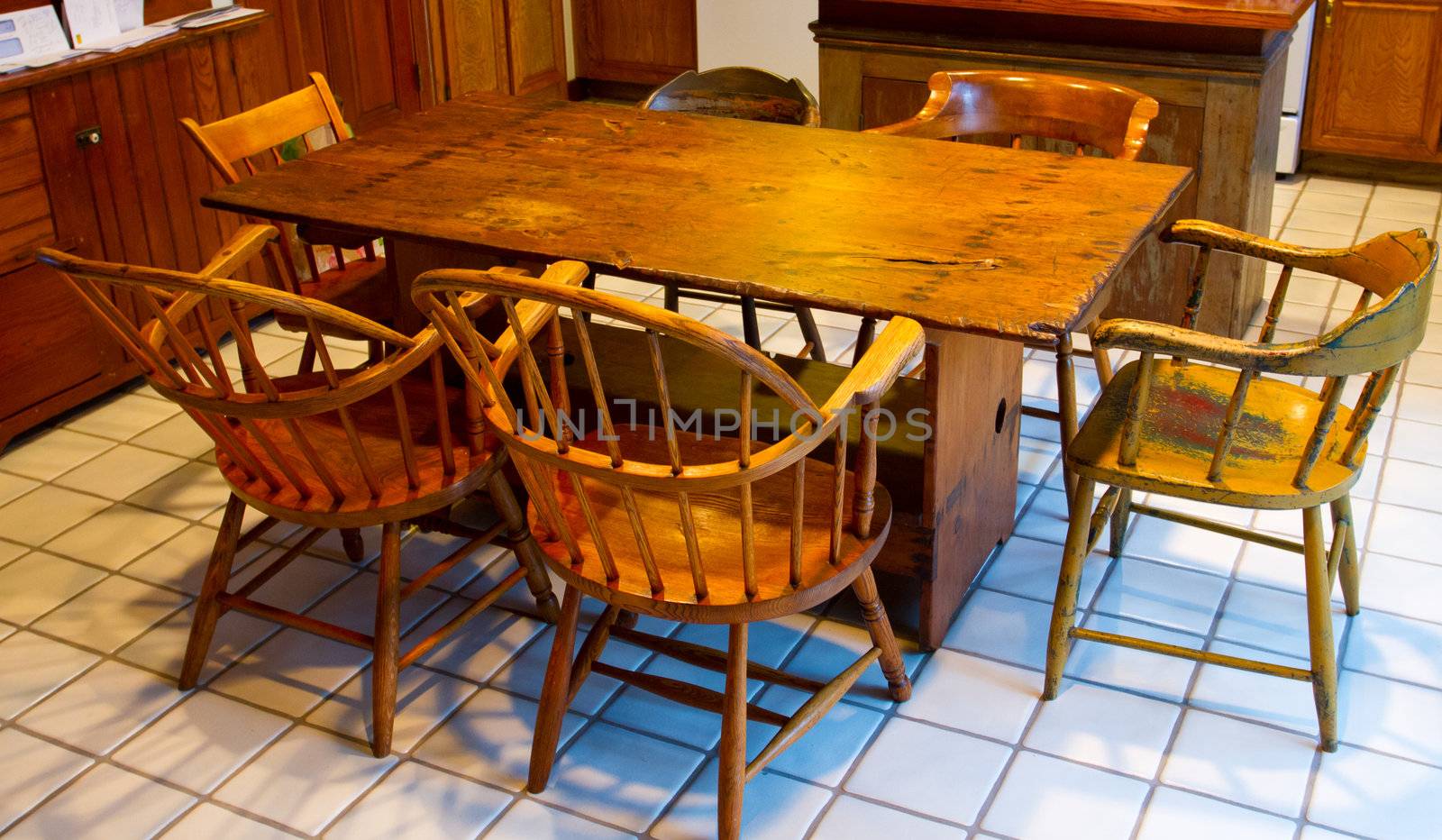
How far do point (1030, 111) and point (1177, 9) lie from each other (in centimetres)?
59

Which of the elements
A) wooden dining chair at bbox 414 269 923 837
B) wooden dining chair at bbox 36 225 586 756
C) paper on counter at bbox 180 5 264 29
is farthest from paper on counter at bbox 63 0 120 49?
wooden dining chair at bbox 414 269 923 837

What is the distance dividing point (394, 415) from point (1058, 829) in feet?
4.24

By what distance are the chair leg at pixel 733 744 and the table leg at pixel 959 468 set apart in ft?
1.69

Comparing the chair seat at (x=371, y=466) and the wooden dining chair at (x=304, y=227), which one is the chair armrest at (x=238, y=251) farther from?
the wooden dining chair at (x=304, y=227)

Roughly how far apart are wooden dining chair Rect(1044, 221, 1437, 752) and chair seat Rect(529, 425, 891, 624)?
0.41m

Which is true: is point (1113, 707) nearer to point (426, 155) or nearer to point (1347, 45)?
point (426, 155)

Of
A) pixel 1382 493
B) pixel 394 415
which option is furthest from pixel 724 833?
pixel 1382 493

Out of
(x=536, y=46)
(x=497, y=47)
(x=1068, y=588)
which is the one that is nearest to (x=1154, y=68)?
(x=1068, y=588)

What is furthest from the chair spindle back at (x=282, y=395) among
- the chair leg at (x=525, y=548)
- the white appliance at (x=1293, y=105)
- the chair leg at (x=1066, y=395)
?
the white appliance at (x=1293, y=105)

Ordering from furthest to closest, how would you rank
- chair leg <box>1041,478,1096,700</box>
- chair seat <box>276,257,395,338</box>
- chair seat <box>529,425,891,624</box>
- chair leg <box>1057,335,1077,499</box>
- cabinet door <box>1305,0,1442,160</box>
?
1. cabinet door <box>1305,0,1442,160</box>
2. chair seat <box>276,257,395,338</box>
3. chair leg <box>1057,335,1077,499</box>
4. chair leg <box>1041,478,1096,700</box>
5. chair seat <box>529,425,891,624</box>

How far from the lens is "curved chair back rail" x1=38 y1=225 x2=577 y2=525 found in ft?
6.65

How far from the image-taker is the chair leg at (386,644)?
2318 millimetres

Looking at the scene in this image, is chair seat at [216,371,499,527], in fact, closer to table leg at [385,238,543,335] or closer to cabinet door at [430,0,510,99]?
table leg at [385,238,543,335]

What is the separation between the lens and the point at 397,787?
2.26m
